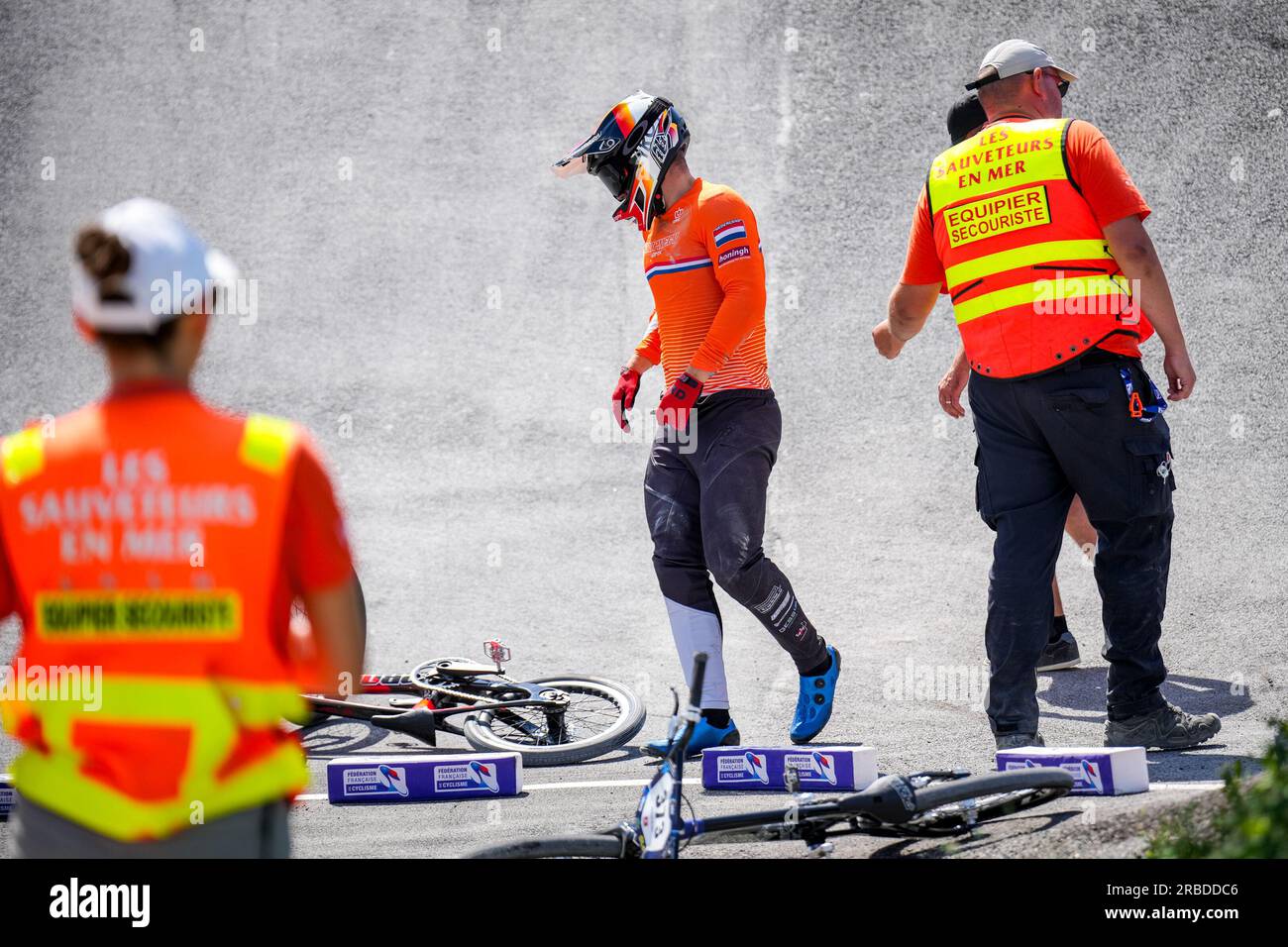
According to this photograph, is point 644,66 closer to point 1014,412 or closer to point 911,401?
point 911,401

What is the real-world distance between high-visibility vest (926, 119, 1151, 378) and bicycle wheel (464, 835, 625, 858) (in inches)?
94.8

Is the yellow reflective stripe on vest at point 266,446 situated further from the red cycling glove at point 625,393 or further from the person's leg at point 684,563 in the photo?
the red cycling glove at point 625,393

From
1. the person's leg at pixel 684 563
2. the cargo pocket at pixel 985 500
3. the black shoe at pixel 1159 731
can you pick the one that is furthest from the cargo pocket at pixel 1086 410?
the person's leg at pixel 684 563

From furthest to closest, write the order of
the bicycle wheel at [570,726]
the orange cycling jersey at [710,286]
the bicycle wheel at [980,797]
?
1. the bicycle wheel at [570,726]
2. the orange cycling jersey at [710,286]
3. the bicycle wheel at [980,797]

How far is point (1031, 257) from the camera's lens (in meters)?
4.88

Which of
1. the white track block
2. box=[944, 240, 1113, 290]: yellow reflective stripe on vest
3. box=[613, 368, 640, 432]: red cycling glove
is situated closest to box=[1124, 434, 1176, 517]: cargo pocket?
box=[944, 240, 1113, 290]: yellow reflective stripe on vest

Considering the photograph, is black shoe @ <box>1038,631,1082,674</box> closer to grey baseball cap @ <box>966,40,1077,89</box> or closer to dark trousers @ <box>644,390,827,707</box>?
dark trousers @ <box>644,390,827,707</box>

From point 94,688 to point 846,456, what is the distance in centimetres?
788

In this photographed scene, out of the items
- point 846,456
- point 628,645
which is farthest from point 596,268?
point 628,645

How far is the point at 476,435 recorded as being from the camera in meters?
10.5

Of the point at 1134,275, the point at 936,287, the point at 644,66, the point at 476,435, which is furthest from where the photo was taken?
the point at 644,66

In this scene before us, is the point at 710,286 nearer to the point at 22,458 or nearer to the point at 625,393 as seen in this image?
the point at 625,393

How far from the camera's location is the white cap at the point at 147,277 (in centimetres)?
222

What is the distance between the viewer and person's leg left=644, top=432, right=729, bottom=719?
5.77 m
